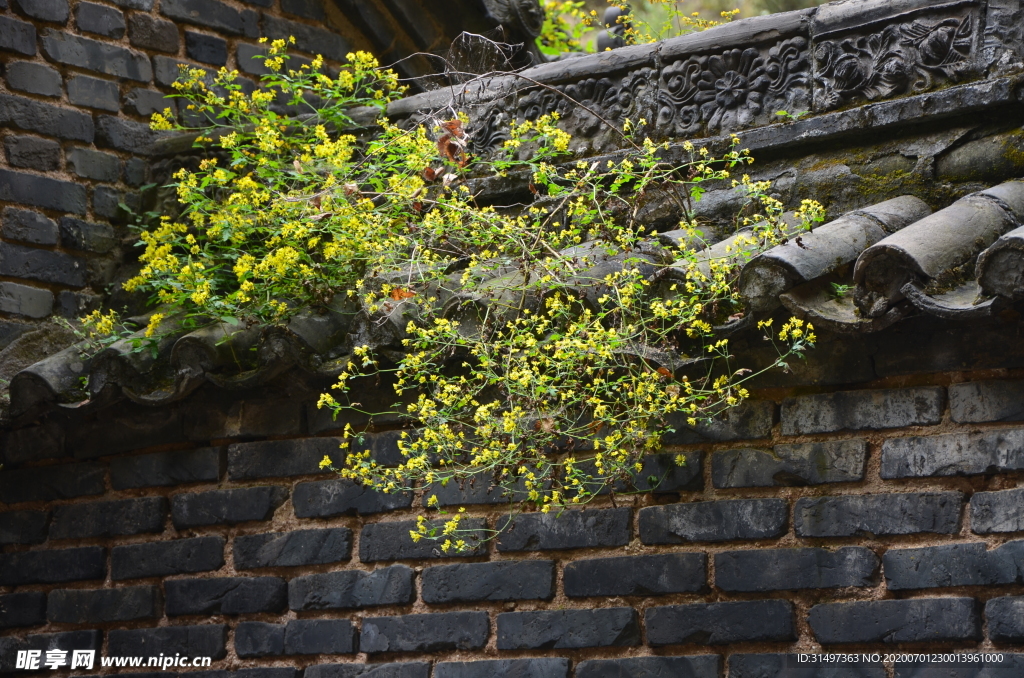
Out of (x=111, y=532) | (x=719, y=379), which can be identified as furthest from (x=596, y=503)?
(x=111, y=532)

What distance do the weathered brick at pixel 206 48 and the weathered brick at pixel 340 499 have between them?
2.28 meters

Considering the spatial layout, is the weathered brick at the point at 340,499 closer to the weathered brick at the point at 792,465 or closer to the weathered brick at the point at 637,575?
the weathered brick at the point at 637,575

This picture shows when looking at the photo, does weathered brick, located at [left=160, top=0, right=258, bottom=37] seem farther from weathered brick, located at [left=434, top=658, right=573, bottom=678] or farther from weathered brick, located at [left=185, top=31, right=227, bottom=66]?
weathered brick, located at [left=434, top=658, right=573, bottom=678]

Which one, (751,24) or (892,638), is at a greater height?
(751,24)

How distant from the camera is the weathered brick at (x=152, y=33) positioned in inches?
187

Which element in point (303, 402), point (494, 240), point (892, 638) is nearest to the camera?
point (892, 638)

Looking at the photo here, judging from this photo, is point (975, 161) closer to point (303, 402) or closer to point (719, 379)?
point (719, 379)

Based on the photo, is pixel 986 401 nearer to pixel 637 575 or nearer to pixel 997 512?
pixel 997 512

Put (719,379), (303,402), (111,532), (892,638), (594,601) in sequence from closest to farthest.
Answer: (892,638)
(719,379)
(594,601)
(303,402)
(111,532)

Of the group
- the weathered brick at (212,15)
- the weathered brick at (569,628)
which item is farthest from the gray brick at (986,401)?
the weathered brick at (212,15)

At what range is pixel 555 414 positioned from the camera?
9.89ft

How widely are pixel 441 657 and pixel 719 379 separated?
4.18 ft

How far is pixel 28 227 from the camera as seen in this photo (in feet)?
14.5

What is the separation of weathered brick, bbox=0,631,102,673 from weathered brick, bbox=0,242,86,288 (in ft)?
4.79
